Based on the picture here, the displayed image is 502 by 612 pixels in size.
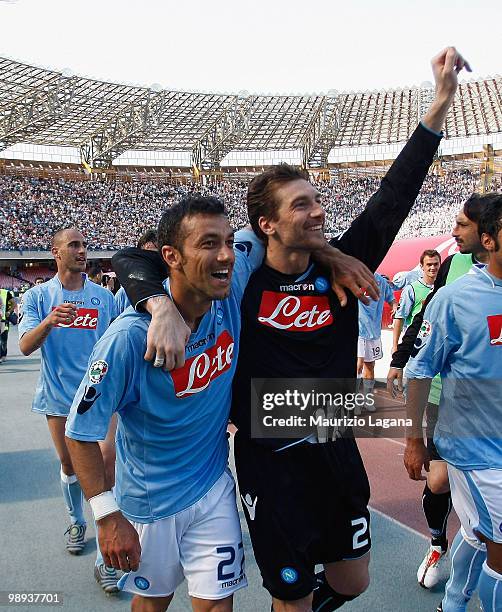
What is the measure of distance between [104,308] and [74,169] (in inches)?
1814

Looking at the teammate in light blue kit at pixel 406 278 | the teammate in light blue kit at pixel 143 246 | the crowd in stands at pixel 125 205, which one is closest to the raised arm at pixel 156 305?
the teammate in light blue kit at pixel 143 246

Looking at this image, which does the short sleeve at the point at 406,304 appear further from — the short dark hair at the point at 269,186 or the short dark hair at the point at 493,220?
the short dark hair at the point at 269,186

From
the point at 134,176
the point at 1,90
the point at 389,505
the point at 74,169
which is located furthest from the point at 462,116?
the point at 389,505

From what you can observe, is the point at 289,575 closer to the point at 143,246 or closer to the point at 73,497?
the point at 73,497

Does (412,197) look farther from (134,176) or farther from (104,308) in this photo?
(134,176)

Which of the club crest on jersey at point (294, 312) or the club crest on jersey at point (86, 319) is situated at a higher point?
the club crest on jersey at point (294, 312)

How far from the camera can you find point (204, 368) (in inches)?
89.2

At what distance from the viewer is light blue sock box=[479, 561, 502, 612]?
7.84 ft

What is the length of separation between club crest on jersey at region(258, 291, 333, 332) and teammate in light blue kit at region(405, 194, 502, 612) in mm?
559

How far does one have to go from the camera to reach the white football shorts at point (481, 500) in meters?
2.41

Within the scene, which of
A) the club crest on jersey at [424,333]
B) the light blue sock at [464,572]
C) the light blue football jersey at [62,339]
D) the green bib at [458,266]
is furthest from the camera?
the light blue football jersey at [62,339]

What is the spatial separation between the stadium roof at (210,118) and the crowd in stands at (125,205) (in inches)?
116

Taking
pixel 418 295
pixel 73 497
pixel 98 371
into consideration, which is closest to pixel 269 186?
pixel 98 371

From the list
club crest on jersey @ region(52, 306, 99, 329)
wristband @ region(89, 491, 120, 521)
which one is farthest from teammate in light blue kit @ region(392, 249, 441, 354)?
wristband @ region(89, 491, 120, 521)
